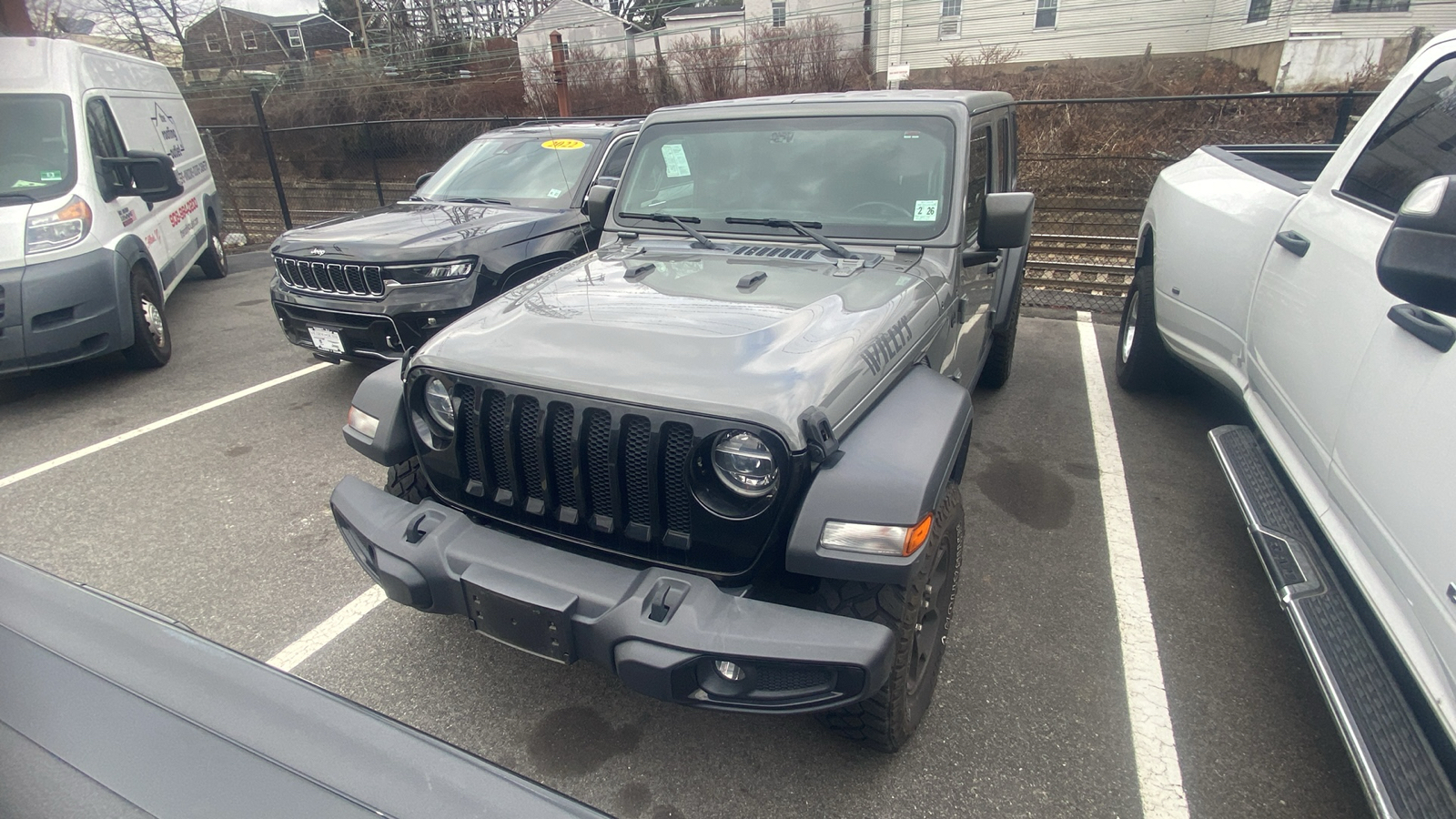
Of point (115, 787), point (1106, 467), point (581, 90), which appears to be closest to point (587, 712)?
point (115, 787)

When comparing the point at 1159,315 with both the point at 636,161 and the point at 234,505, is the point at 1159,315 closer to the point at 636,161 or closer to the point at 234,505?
the point at 636,161

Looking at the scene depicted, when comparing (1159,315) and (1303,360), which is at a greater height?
(1303,360)

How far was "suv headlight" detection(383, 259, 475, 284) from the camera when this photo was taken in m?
4.57

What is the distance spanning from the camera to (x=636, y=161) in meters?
3.61

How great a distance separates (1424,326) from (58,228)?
7.04 m

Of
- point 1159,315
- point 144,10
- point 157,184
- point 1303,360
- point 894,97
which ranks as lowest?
point 1159,315

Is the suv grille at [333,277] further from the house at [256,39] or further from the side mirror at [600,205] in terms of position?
the house at [256,39]

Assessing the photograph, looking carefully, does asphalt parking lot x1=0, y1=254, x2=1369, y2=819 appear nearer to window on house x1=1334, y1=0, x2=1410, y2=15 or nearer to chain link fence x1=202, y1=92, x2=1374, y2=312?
chain link fence x1=202, y1=92, x2=1374, y2=312

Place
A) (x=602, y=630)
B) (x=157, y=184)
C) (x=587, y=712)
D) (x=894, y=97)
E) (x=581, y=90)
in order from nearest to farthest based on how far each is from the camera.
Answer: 1. (x=602, y=630)
2. (x=587, y=712)
3. (x=894, y=97)
4. (x=157, y=184)
5. (x=581, y=90)

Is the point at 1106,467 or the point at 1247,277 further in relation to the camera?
the point at 1106,467

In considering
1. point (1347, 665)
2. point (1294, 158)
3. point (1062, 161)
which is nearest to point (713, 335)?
point (1347, 665)

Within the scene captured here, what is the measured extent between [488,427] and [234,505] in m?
2.49

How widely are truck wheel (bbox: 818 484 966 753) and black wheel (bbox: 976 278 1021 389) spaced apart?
8.75 feet

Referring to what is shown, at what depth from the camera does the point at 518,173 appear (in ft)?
19.2
